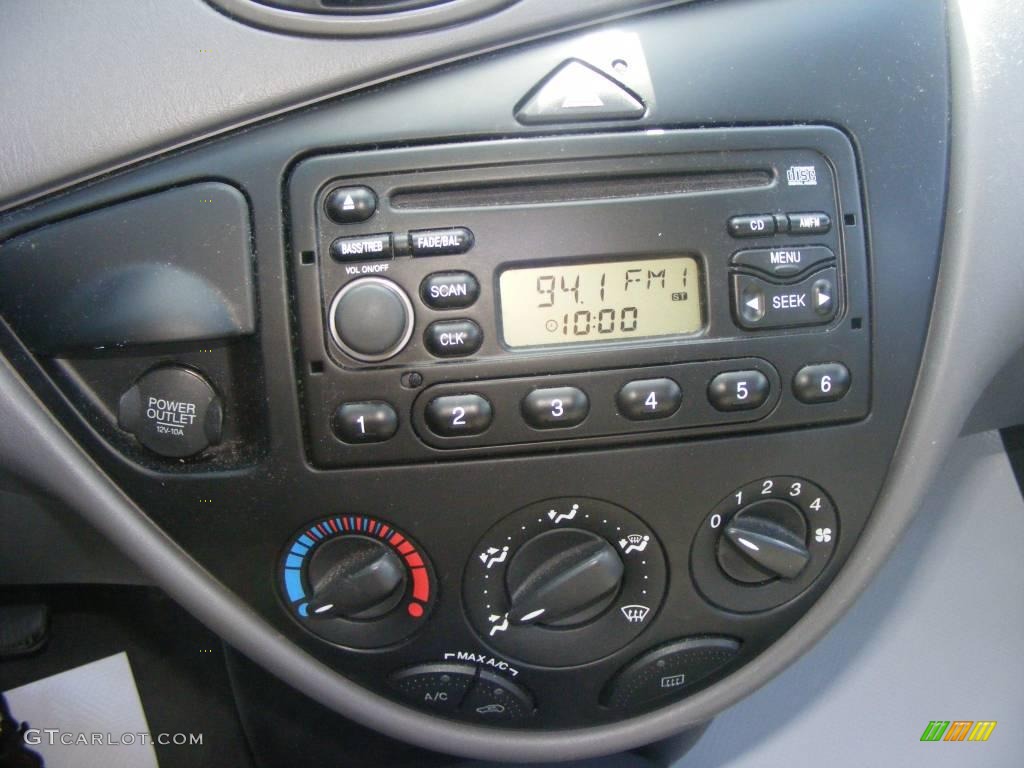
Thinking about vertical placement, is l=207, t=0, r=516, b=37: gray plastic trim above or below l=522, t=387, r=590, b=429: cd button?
above

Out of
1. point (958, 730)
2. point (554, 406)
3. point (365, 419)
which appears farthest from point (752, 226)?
point (958, 730)

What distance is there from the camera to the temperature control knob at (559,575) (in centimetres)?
63

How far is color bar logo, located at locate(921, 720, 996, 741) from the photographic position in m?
0.93

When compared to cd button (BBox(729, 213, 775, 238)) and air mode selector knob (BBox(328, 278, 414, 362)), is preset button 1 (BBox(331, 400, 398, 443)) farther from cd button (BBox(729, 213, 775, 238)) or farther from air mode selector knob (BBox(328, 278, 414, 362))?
Answer: cd button (BBox(729, 213, 775, 238))

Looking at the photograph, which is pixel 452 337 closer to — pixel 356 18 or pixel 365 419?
pixel 365 419

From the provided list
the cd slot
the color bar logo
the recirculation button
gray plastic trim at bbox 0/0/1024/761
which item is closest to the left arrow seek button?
gray plastic trim at bbox 0/0/1024/761

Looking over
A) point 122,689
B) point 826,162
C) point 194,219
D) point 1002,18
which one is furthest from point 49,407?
point 1002,18

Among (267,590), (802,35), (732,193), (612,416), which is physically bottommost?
(267,590)

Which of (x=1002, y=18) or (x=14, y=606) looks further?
(x=14, y=606)

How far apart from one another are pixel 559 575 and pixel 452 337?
0.19m

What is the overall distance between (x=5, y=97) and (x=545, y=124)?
0.36 meters

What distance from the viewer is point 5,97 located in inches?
23.3

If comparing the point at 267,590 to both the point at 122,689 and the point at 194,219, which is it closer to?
the point at 194,219

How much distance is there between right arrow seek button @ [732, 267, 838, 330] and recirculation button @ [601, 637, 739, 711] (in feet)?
0.85
